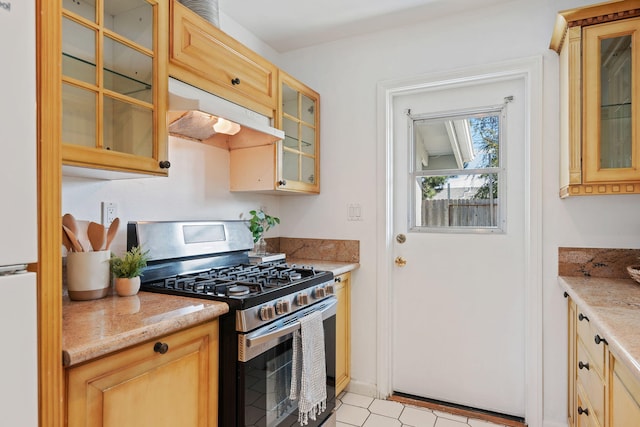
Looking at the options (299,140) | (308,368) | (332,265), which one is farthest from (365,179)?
(308,368)

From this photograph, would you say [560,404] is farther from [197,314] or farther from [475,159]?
[197,314]

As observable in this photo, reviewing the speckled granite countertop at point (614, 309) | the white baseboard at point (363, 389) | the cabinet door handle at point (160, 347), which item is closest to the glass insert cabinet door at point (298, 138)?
the cabinet door handle at point (160, 347)

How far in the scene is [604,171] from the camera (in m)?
1.77

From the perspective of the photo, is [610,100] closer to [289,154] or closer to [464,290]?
[464,290]

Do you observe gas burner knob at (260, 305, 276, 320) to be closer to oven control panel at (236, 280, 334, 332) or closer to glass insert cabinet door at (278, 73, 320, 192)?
oven control panel at (236, 280, 334, 332)

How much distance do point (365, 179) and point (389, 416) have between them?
1.51 meters

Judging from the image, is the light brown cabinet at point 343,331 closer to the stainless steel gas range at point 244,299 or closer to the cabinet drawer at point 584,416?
the stainless steel gas range at point 244,299

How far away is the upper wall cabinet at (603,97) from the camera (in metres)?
1.73

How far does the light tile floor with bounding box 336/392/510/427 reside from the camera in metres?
2.21

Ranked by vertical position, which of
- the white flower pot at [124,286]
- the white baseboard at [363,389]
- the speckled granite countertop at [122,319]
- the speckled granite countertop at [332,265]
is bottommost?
the white baseboard at [363,389]

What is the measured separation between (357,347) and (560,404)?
121cm

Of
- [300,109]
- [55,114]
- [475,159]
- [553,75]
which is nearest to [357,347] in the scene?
[475,159]

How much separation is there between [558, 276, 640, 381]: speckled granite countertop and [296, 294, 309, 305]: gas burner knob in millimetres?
1122

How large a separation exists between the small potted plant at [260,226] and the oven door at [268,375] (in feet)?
2.50
